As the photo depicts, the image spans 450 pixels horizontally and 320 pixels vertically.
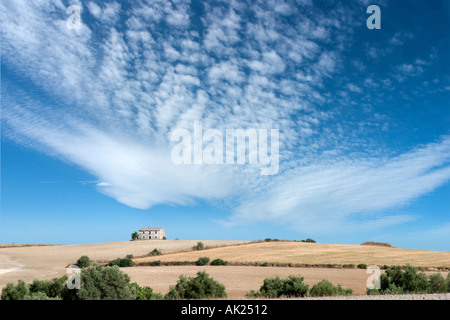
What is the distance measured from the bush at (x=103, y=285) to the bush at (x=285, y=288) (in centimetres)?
845

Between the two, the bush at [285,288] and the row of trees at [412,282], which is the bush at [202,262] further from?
the row of trees at [412,282]

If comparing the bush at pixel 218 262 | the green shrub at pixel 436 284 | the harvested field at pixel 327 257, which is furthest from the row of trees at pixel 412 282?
the bush at pixel 218 262

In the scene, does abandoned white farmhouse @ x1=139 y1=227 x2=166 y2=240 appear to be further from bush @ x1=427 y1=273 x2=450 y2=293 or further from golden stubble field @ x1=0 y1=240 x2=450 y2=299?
bush @ x1=427 y1=273 x2=450 y2=293

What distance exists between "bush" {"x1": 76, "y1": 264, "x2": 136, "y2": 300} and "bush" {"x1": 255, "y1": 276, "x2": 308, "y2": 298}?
845cm

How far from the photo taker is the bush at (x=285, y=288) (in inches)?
789

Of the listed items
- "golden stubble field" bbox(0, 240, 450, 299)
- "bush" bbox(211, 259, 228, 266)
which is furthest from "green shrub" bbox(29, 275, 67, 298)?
"bush" bbox(211, 259, 228, 266)

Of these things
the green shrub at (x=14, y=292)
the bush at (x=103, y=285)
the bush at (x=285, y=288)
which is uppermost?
the bush at (x=103, y=285)

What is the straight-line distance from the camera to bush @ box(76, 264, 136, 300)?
16.7 m

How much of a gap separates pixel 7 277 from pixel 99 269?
119ft

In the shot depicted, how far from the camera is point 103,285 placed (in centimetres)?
1711
